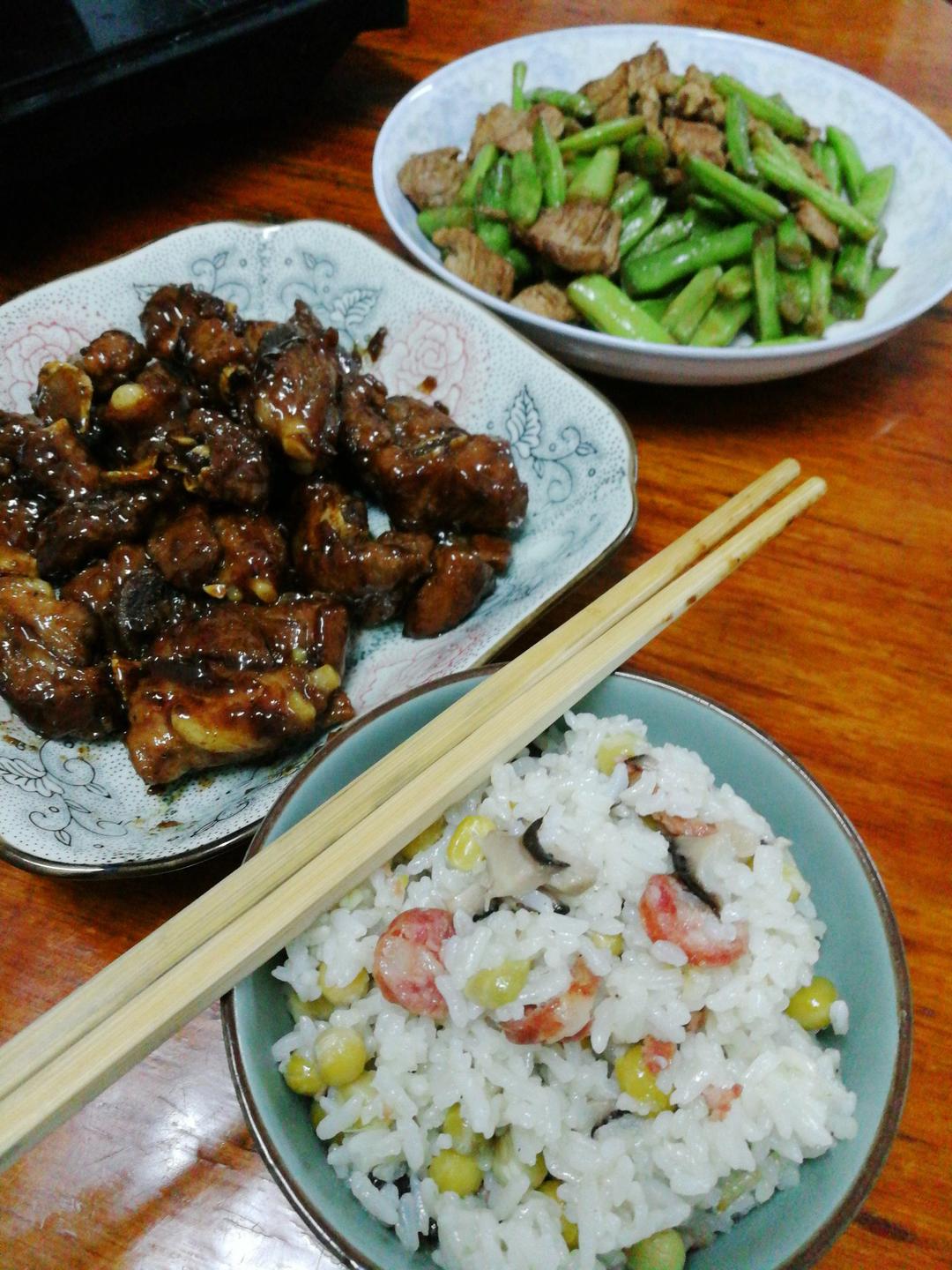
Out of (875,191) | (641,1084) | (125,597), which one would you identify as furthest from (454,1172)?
(875,191)

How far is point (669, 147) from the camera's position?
2.87 metres

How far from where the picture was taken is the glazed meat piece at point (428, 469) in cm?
210

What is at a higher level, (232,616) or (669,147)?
(669,147)

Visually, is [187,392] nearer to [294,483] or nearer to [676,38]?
[294,483]

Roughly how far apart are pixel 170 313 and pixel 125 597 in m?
0.81

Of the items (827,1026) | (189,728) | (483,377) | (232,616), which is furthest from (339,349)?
(827,1026)

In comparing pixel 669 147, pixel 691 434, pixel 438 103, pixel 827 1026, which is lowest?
pixel 827 1026

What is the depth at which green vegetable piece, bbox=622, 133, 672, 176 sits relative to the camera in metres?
2.83

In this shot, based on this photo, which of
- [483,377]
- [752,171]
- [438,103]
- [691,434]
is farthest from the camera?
[438,103]

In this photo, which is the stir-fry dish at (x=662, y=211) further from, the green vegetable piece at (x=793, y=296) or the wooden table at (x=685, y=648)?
the wooden table at (x=685, y=648)

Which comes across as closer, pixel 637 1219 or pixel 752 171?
pixel 637 1219

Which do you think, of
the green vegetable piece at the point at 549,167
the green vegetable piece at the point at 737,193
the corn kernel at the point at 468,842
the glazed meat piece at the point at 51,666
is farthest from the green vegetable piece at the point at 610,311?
the corn kernel at the point at 468,842

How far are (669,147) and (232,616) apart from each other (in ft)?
6.75

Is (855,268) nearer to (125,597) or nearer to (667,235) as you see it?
(667,235)
